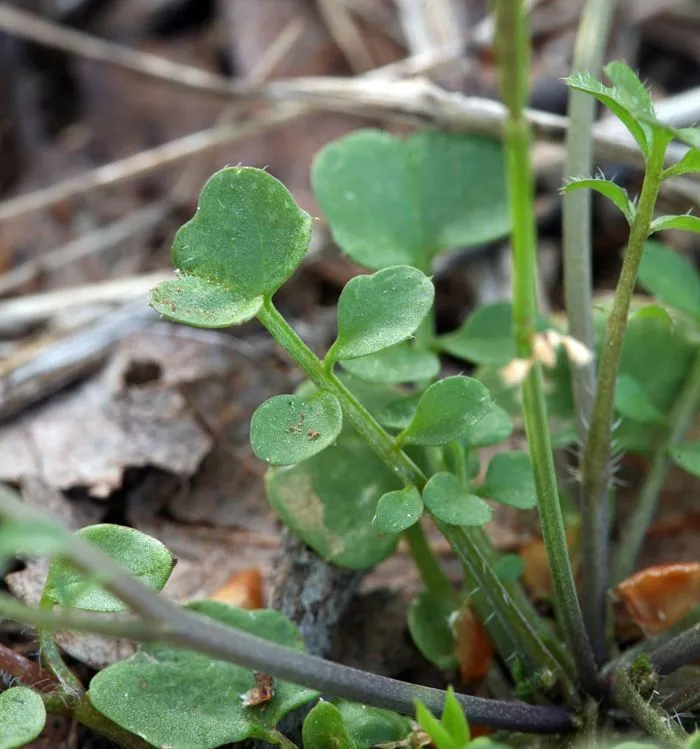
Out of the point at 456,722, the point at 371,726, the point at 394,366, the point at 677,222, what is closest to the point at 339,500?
the point at 394,366

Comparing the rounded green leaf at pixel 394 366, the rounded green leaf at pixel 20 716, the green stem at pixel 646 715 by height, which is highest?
the rounded green leaf at pixel 394 366

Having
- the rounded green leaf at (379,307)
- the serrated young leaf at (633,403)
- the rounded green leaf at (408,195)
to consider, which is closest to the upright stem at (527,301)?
the rounded green leaf at (379,307)

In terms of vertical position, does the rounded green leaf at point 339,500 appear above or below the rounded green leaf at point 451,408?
below

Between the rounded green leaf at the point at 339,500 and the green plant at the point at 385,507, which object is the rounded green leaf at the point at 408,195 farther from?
the rounded green leaf at the point at 339,500

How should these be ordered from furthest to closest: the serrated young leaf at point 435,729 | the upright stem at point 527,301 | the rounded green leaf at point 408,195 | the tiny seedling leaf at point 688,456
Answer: the rounded green leaf at point 408,195 → the tiny seedling leaf at point 688,456 → the serrated young leaf at point 435,729 → the upright stem at point 527,301

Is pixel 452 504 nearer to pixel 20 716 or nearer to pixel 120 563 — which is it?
pixel 120 563

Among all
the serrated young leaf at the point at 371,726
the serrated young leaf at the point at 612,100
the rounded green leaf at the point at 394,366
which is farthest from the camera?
the rounded green leaf at the point at 394,366

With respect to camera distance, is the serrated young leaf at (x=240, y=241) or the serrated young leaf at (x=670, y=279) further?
the serrated young leaf at (x=670, y=279)

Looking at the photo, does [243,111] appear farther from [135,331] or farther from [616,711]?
[616,711]
